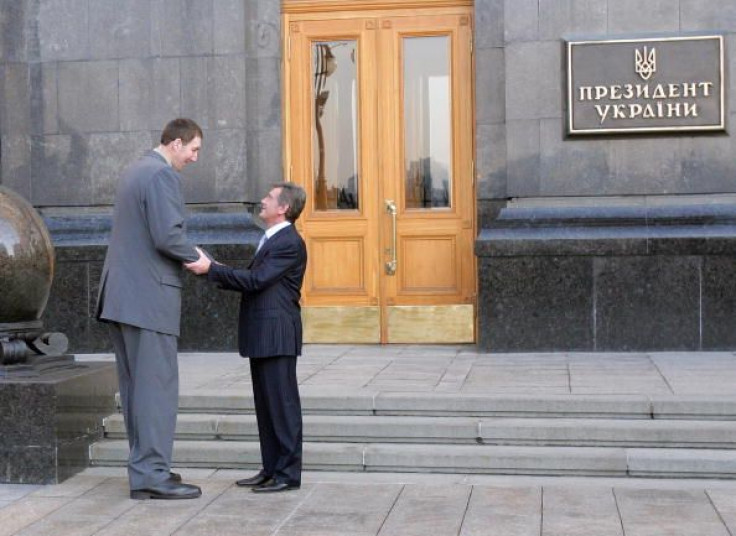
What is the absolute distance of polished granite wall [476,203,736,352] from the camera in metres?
9.93

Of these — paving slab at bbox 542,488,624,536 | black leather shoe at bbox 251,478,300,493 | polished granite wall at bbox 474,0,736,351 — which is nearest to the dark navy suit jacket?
black leather shoe at bbox 251,478,300,493

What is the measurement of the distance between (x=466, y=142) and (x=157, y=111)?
300 centimetres

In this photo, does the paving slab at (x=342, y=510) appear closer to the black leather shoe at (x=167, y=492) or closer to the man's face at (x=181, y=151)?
the black leather shoe at (x=167, y=492)

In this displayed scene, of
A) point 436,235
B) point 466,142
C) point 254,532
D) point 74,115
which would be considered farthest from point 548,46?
point 254,532

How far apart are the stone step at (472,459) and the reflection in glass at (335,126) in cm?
430

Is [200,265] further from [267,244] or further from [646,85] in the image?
[646,85]

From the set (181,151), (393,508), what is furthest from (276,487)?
(181,151)

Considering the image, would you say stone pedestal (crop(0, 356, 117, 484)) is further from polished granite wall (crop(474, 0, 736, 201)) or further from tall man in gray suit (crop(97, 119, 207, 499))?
polished granite wall (crop(474, 0, 736, 201))

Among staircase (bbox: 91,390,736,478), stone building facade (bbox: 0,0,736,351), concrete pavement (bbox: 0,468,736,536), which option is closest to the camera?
concrete pavement (bbox: 0,468,736,536)

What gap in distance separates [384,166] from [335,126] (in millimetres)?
656

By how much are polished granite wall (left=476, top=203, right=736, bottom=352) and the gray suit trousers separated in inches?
167

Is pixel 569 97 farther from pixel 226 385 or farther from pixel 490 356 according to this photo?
pixel 226 385

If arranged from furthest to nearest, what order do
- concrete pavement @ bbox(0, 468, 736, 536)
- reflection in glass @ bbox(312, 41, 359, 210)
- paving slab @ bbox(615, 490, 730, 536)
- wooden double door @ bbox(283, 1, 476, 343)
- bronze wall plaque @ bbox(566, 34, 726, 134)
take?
reflection in glass @ bbox(312, 41, 359, 210)
wooden double door @ bbox(283, 1, 476, 343)
bronze wall plaque @ bbox(566, 34, 726, 134)
concrete pavement @ bbox(0, 468, 736, 536)
paving slab @ bbox(615, 490, 730, 536)

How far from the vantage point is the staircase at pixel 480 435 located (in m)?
6.91
